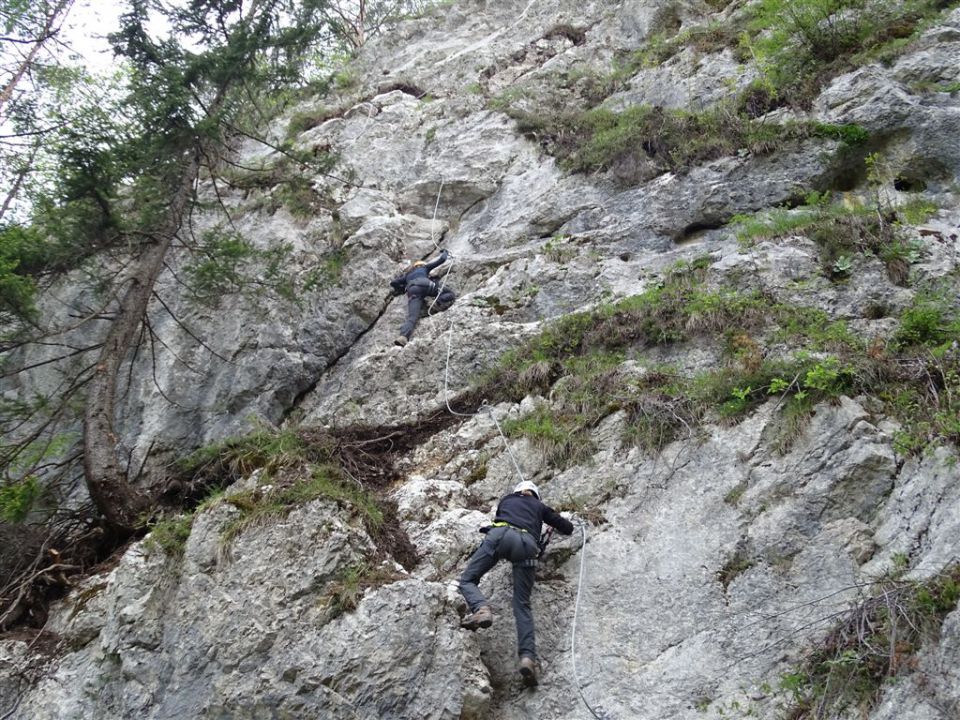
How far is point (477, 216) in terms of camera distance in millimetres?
13688

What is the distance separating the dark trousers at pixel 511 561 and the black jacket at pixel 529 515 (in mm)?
113

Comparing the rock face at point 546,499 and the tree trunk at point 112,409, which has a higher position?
the tree trunk at point 112,409

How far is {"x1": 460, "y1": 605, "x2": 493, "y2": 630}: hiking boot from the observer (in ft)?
21.2

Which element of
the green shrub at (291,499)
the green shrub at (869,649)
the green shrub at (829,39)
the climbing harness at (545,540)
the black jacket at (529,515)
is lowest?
the green shrub at (869,649)

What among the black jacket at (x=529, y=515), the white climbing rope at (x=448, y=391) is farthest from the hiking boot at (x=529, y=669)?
the white climbing rope at (x=448, y=391)

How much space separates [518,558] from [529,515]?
0.44 m

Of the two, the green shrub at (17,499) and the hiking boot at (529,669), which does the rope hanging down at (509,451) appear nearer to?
the hiking boot at (529,669)

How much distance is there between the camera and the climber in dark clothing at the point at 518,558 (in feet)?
21.3

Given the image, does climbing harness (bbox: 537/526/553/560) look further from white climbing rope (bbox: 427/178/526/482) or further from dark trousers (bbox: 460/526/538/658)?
white climbing rope (bbox: 427/178/526/482)

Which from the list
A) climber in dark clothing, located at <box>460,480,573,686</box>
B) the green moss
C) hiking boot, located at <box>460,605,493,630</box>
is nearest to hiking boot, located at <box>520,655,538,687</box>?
climber in dark clothing, located at <box>460,480,573,686</box>

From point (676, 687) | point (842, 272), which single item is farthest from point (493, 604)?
point (842, 272)

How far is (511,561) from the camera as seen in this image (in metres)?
6.96

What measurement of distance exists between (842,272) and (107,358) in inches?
354

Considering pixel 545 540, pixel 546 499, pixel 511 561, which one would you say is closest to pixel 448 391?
pixel 546 499
